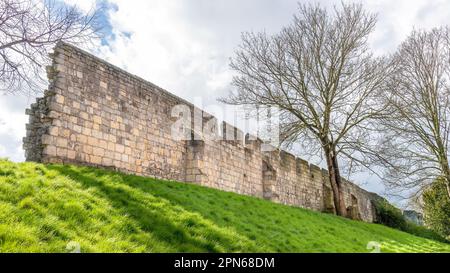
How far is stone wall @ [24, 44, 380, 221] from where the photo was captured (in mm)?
8477

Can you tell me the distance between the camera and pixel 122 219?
5332 millimetres

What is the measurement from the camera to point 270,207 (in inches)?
436

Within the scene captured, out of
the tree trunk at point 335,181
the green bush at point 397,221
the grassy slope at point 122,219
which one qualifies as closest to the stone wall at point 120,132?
the grassy slope at point 122,219

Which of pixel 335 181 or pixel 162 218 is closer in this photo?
pixel 162 218

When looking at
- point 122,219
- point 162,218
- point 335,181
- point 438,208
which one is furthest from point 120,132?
point 438,208

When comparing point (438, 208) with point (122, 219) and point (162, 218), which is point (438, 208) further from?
point (122, 219)

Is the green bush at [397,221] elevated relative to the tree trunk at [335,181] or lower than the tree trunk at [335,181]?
lower

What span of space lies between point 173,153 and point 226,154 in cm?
295

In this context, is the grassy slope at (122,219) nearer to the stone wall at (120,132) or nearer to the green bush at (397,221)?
the stone wall at (120,132)

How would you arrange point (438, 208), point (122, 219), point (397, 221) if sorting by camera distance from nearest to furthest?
point (122, 219), point (438, 208), point (397, 221)

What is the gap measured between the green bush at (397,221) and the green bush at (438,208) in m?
0.45

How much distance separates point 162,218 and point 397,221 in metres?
23.7

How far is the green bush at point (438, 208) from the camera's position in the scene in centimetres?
2248
